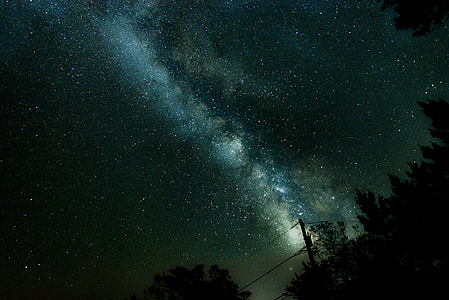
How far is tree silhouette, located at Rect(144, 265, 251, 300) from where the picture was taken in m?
24.5

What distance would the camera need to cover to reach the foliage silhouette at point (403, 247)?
25.6 feet

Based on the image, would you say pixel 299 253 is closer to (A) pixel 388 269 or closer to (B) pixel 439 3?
(A) pixel 388 269

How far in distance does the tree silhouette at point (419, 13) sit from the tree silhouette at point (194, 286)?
25.0 meters

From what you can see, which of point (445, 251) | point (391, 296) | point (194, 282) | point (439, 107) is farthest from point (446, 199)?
point (194, 282)

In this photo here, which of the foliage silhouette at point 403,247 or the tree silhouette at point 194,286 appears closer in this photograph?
the foliage silhouette at point 403,247

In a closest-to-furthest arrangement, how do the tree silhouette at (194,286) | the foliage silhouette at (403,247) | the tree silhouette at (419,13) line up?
1. the tree silhouette at (419,13)
2. the foliage silhouette at (403,247)
3. the tree silhouette at (194,286)

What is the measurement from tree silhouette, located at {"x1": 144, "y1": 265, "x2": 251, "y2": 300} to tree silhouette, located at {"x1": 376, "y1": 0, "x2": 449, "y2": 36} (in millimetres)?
25002

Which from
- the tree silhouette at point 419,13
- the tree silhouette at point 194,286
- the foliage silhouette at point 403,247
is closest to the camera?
the tree silhouette at point 419,13

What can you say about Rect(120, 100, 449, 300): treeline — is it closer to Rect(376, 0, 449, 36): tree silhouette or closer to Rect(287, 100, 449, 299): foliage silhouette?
Rect(287, 100, 449, 299): foliage silhouette

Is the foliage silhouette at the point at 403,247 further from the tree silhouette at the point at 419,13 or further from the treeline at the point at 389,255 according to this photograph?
the tree silhouette at the point at 419,13

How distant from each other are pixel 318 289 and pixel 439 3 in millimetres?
14320

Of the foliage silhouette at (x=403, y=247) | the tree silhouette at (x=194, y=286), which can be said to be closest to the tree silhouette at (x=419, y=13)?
the foliage silhouette at (x=403, y=247)

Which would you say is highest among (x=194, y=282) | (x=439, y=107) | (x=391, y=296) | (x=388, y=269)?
(x=439, y=107)

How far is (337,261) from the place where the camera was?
19891 mm
